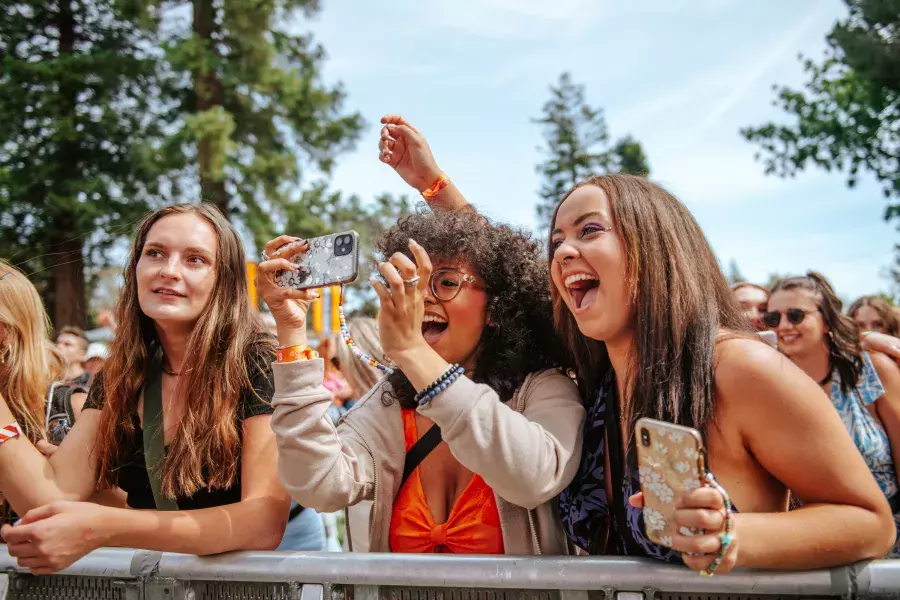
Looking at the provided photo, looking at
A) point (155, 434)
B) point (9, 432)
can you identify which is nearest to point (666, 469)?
point (155, 434)

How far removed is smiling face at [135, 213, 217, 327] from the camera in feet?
7.91

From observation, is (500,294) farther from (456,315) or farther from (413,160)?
(413,160)

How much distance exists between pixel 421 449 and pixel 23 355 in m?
1.83

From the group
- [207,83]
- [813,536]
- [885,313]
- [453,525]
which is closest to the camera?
[813,536]

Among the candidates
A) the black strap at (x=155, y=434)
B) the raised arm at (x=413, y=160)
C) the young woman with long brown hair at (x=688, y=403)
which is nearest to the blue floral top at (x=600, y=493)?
the young woman with long brown hair at (x=688, y=403)

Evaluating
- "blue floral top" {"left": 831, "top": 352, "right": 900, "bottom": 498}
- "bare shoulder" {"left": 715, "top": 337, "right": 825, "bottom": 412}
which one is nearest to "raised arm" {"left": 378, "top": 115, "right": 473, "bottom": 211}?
"bare shoulder" {"left": 715, "top": 337, "right": 825, "bottom": 412}

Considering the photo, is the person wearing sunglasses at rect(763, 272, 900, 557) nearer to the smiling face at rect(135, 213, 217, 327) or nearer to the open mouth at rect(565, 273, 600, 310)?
the open mouth at rect(565, 273, 600, 310)

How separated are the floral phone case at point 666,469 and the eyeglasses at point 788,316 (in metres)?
3.09

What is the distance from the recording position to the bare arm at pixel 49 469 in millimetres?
2270

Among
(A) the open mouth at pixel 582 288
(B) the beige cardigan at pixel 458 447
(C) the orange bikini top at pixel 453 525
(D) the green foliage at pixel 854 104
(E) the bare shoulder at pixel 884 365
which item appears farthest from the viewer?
(D) the green foliage at pixel 854 104

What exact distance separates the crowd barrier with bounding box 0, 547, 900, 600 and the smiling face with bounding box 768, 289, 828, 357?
2655 millimetres

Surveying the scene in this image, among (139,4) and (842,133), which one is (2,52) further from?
(842,133)

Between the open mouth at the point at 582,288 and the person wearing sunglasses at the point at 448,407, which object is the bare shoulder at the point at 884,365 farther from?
the open mouth at the point at 582,288

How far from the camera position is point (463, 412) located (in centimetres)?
169
